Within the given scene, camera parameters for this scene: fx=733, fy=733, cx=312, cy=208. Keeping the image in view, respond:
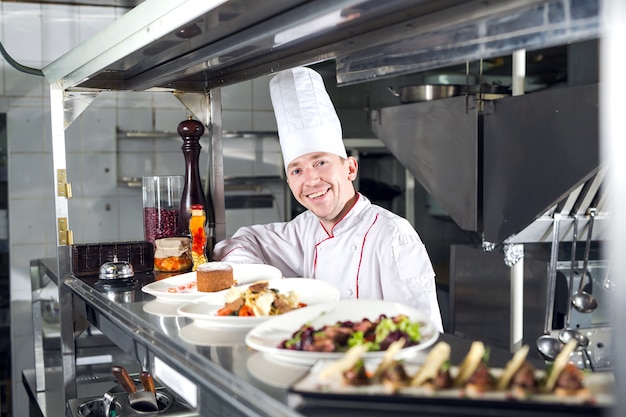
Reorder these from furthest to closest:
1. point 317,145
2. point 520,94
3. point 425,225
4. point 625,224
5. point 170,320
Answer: point 425,225
point 520,94
point 317,145
point 170,320
point 625,224

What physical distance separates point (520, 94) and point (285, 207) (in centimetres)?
223

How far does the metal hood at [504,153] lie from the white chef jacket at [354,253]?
2.70 feet

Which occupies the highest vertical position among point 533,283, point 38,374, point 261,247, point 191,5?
point 191,5

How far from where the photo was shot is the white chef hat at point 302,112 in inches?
79.1

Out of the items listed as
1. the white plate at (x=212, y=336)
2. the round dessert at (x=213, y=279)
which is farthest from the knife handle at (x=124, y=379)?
the white plate at (x=212, y=336)

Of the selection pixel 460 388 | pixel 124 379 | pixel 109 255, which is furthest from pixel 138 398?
pixel 460 388

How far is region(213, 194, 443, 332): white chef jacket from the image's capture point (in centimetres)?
193

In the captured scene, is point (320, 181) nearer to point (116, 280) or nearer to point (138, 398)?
point (116, 280)

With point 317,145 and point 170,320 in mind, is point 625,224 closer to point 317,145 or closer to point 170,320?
point 170,320

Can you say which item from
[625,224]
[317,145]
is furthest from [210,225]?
[625,224]

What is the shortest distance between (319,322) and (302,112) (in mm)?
934

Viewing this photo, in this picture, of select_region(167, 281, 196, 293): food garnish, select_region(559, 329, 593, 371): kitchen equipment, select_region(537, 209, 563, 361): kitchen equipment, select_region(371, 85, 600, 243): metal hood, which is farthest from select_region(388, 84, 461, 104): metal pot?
select_region(167, 281, 196, 293): food garnish

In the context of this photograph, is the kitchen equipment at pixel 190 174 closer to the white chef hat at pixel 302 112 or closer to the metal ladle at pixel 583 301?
the white chef hat at pixel 302 112

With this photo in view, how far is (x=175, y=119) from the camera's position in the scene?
4715 millimetres
